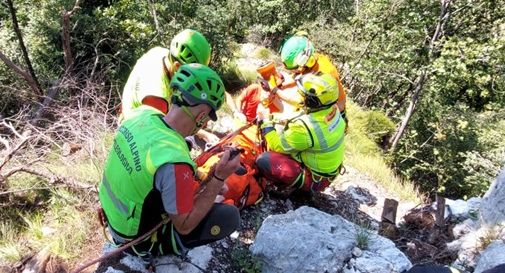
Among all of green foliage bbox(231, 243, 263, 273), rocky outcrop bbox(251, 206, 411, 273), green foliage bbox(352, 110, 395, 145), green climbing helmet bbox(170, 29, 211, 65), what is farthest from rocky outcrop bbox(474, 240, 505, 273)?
green foliage bbox(352, 110, 395, 145)

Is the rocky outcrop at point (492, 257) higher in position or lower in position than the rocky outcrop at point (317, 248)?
higher

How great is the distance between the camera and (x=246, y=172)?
387cm

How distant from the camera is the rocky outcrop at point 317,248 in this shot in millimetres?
Answer: 3256

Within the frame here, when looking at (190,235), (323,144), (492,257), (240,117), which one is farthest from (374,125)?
(190,235)

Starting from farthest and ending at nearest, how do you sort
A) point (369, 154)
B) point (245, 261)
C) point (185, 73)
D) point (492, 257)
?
1. point (369, 154)
2. point (245, 261)
3. point (492, 257)
4. point (185, 73)

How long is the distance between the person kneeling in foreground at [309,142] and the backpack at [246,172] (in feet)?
0.51

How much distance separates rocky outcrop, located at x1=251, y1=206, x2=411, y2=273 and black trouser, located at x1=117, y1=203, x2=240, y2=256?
0.53 m

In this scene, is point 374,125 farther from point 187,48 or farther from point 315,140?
point 187,48

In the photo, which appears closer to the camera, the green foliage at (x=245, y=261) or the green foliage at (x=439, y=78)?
the green foliage at (x=245, y=261)

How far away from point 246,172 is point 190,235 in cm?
113

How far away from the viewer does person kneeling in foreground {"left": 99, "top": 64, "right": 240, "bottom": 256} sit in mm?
2342

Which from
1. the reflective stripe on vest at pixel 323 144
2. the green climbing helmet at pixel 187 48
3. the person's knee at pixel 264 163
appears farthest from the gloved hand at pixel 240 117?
the green climbing helmet at pixel 187 48

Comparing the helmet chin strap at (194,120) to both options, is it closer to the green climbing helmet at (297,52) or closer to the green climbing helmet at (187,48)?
A: the green climbing helmet at (187,48)

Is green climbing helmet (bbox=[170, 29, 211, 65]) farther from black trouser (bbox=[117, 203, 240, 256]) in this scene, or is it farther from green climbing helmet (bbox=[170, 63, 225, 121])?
black trouser (bbox=[117, 203, 240, 256])
